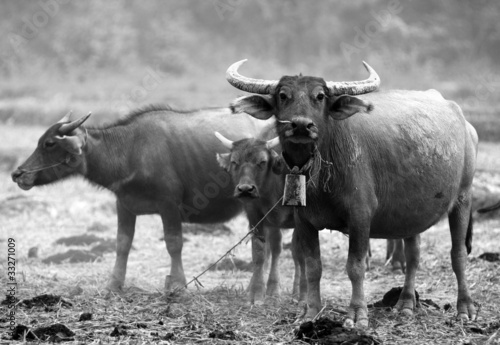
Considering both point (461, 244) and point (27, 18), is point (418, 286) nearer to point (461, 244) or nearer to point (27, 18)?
point (461, 244)

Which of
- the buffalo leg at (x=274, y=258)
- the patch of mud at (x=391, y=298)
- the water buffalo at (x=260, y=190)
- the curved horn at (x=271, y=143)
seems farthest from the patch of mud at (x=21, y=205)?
the patch of mud at (x=391, y=298)

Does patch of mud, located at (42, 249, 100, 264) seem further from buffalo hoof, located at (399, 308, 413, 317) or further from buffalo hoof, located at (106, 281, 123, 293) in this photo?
buffalo hoof, located at (399, 308, 413, 317)

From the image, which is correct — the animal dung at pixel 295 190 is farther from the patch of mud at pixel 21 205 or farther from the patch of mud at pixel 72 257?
the patch of mud at pixel 21 205

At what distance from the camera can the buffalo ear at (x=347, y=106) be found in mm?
5859

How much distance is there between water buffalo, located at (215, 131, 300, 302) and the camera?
23.5ft

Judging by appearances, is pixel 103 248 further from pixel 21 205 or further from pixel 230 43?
pixel 230 43

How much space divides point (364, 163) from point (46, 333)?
254 cm

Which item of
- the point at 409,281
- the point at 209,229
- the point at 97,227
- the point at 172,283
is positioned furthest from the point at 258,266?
the point at 97,227

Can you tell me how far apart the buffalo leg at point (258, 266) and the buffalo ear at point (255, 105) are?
71.6 inches

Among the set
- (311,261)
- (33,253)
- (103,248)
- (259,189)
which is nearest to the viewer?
(311,261)

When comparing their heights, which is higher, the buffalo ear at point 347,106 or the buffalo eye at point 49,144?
the buffalo ear at point 347,106

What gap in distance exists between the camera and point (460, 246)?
23.1 ft

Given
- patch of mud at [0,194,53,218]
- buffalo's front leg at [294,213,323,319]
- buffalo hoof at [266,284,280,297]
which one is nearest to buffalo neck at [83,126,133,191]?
buffalo hoof at [266,284,280,297]

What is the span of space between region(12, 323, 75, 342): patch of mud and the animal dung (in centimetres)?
173
